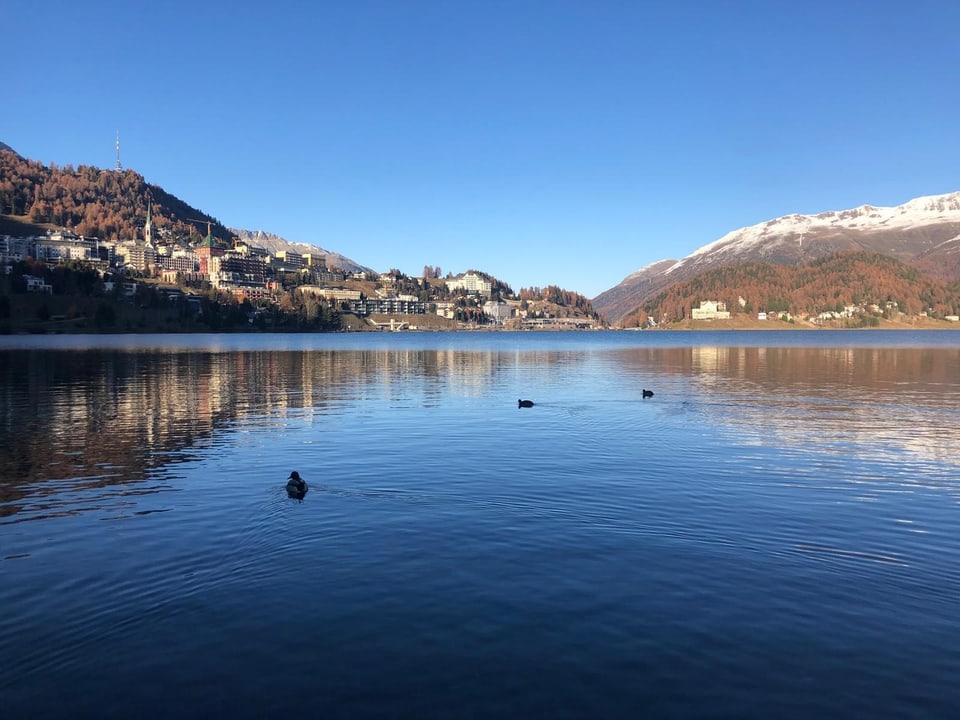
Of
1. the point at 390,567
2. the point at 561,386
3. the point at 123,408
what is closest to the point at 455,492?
the point at 390,567

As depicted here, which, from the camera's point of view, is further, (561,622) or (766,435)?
(766,435)

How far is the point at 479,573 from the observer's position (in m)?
16.8

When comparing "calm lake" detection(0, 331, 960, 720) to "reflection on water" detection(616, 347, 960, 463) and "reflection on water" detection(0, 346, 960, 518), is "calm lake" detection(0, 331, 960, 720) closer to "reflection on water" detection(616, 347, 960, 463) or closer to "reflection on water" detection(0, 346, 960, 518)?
"reflection on water" detection(0, 346, 960, 518)

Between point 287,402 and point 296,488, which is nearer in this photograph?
point 296,488

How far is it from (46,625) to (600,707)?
36.3ft

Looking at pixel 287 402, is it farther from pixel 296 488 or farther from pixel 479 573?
pixel 479 573

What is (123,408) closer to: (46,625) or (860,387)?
(46,625)

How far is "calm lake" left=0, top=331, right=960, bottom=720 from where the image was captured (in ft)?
38.1

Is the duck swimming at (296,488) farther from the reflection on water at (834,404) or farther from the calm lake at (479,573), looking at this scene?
the reflection on water at (834,404)

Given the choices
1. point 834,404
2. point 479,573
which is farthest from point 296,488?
point 834,404

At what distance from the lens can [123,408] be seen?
48.6 meters

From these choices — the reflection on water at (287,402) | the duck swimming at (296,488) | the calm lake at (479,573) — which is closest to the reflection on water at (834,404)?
the reflection on water at (287,402)

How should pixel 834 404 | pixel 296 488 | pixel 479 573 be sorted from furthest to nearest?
pixel 834 404, pixel 296 488, pixel 479 573

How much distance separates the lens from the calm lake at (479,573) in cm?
1160
